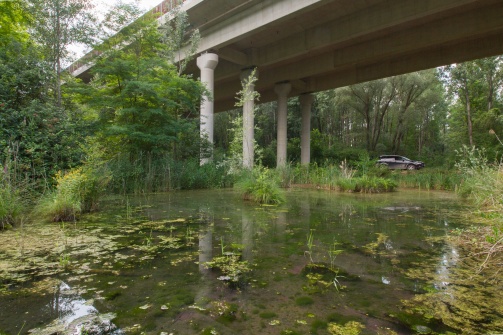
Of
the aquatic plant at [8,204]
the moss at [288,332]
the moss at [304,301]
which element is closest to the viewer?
the moss at [288,332]

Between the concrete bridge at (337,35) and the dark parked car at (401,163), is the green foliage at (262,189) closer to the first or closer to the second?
the concrete bridge at (337,35)

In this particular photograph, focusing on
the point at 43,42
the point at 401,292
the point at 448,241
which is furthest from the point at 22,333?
the point at 43,42

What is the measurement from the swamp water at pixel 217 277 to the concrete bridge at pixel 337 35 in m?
6.43

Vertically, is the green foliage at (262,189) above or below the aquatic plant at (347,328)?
above

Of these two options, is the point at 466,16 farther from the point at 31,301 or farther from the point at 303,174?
the point at 31,301

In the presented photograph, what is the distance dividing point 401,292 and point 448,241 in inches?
72.1

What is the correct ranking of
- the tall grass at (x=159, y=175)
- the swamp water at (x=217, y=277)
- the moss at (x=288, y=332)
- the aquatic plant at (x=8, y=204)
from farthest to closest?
the tall grass at (x=159, y=175), the aquatic plant at (x=8, y=204), the swamp water at (x=217, y=277), the moss at (x=288, y=332)

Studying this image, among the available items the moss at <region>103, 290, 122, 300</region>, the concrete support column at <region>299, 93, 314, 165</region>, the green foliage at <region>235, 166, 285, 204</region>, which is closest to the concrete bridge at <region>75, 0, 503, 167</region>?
the green foliage at <region>235, 166, 285, 204</region>

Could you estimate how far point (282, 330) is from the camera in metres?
1.51

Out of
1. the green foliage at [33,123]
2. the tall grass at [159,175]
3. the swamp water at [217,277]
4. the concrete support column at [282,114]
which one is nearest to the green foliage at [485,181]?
the swamp water at [217,277]

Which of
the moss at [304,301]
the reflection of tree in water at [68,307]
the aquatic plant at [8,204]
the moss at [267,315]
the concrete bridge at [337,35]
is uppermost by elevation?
the concrete bridge at [337,35]

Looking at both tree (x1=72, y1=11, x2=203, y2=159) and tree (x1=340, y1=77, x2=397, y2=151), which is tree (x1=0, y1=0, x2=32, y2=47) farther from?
tree (x1=340, y1=77, x2=397, y2=151)

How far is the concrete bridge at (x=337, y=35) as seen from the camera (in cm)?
1143

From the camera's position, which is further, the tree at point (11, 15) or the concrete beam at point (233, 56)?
the concrete beam at point (233, 56)
